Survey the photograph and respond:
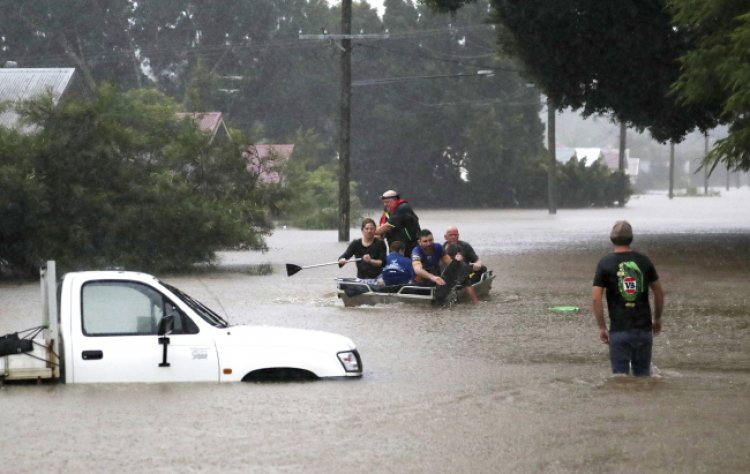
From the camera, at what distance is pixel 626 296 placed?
1139 cm

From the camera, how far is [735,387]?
12414 millimetres

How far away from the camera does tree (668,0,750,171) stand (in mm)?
24125

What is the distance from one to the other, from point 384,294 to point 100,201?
850 cm

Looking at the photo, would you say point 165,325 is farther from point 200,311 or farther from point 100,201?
point 100,201

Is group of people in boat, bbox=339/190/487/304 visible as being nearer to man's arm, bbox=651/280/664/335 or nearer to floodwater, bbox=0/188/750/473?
floodwater, bbox=0/188/750/473

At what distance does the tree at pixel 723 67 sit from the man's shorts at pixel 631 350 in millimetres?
12608

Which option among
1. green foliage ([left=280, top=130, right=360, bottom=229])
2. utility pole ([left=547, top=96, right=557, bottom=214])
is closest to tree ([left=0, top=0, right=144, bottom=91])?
green foliage ([left=280, top=130, right=360, bottom=229])

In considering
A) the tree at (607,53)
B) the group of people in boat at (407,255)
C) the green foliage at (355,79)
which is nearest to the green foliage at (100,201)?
the group of people in boat at (407,255)

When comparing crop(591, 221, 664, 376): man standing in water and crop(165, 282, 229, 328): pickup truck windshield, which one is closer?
crop(591, 221, 664, 376): man standing in water

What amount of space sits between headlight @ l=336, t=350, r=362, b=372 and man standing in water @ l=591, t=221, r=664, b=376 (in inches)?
84.4

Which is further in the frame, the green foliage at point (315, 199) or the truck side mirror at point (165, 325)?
the green foliage at point (315, 199)

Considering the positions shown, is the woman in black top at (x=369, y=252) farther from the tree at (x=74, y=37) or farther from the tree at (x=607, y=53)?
the tree at (x=74, y=37)

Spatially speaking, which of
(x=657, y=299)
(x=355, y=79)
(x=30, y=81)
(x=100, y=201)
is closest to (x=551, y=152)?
(x=30, y=81)

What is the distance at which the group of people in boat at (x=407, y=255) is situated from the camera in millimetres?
19812
